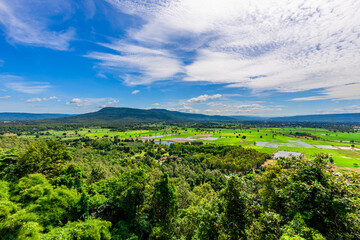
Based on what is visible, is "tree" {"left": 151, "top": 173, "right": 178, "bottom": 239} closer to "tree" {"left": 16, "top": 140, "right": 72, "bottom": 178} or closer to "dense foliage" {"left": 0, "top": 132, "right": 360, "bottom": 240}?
"dense foliage" {"left": 0, "top": 132, "right": 360, "bottom": 240}

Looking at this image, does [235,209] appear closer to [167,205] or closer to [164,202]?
[164,202]

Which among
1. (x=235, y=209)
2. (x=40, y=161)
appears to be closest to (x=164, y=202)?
(x=235, y=209)

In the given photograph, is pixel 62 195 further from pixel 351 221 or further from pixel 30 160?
pixel 351 221

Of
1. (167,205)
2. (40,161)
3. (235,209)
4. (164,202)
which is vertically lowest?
(167,205)

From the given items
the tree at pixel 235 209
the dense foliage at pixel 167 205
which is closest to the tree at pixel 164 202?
the dense foliage at pixel 167 205

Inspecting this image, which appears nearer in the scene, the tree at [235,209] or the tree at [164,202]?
the tree at [235,209]

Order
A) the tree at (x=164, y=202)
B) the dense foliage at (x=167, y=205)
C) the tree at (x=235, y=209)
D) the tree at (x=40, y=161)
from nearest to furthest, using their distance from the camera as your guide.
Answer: the dense foliage at (x=167, y=205)
the tree at (x=235, y=209)
the tree at (x=164, y=202)
the tree at (x=40, y=161)

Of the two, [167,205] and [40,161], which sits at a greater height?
[40,161]

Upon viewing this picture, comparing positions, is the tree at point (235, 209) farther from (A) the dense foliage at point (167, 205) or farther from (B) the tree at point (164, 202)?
(B) the tree at point (164, 202)

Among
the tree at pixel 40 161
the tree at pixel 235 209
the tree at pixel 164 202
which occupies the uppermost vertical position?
the tree at pixel 235 209

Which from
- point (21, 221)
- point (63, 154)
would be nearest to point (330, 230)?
point (21, 221)
